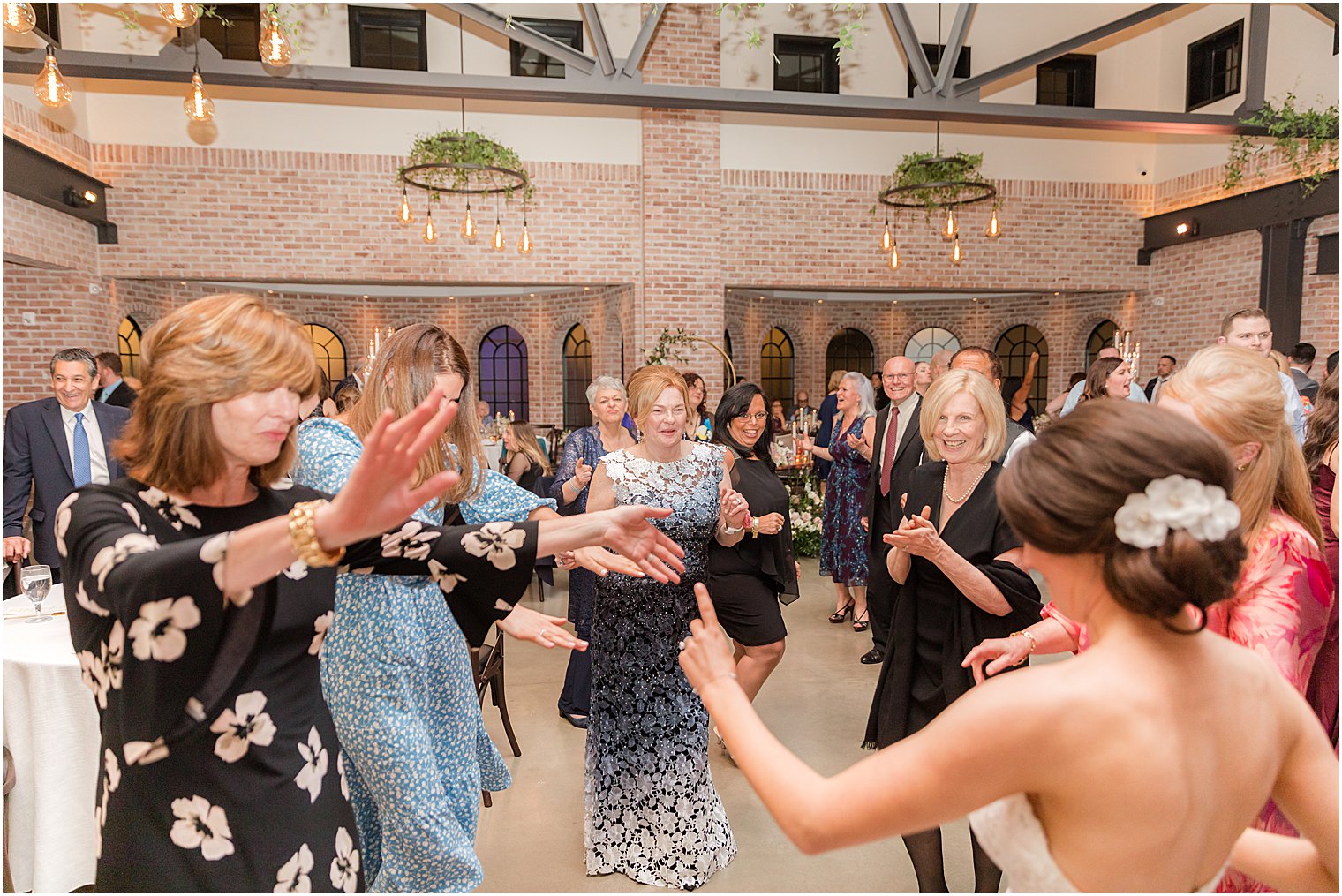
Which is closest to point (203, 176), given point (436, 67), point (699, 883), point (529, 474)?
point (436, 67)

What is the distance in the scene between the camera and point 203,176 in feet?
30.7

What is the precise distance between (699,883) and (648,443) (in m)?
1.67

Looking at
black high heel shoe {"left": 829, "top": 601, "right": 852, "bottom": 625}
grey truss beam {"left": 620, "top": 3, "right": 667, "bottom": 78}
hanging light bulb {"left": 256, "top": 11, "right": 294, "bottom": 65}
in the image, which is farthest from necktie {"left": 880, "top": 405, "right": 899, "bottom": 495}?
grey truss beam {"left": 620, "top": 3, "right": 667, "bottom": 78}

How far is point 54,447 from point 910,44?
7.72m

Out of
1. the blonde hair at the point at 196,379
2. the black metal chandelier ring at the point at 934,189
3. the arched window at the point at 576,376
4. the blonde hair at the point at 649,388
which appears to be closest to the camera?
the blonde hair at the point at 196,379

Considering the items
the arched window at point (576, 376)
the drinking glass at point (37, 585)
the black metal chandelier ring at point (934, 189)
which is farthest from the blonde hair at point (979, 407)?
the arched window at point (576, 376)

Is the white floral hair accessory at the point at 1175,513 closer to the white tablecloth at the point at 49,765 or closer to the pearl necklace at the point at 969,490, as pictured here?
the pearl necklace at the point at 969,490

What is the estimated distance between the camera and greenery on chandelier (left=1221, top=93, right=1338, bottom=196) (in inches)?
354

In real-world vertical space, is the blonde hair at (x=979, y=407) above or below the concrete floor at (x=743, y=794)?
above

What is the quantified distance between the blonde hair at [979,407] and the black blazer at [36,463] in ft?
14.8

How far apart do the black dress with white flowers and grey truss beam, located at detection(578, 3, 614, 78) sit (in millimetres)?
6877

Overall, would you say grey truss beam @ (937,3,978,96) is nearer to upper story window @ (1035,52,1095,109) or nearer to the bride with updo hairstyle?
upper story window @ (1035,52,1095,109)

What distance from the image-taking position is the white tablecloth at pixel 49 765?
107 inches

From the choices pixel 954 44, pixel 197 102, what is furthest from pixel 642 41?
pixel 197 102
